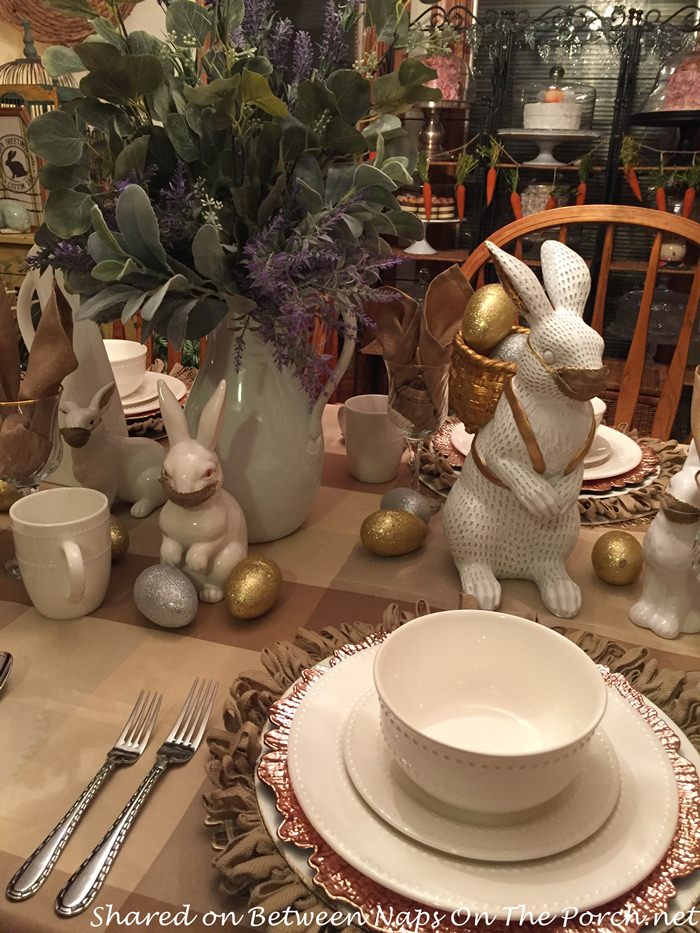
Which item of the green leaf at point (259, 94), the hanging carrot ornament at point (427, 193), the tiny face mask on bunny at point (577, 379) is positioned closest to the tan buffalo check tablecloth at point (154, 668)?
the tiny face mask on bunny at point (577, 379)

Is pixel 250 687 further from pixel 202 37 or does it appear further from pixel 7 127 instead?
pixel 7 127

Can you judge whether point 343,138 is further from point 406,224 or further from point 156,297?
point 156,297

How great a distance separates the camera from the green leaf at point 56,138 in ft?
2.25

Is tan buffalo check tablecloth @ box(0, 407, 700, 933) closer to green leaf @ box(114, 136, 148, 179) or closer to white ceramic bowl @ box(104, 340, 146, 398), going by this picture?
white ceramic bowl @ box(104, 340, 146, 398)

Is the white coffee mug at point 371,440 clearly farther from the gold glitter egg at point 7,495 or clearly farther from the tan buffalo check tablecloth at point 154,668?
the gold glitter egg at point 7,495

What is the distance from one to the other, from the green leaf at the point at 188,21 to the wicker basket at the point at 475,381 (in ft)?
1.26

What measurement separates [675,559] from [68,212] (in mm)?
651

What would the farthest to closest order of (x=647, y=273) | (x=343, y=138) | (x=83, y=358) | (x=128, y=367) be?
1. (x=647, y=273)
2. (x=128, y=367)
3. (x=83, y=358)
4. (x=343, y=138)

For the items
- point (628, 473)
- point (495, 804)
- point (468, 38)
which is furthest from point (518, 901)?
point (468, 38)

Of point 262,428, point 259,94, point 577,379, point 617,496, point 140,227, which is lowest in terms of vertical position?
point 617,496

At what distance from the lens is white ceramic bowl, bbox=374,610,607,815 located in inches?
18.5

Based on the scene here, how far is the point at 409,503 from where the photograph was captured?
87cm

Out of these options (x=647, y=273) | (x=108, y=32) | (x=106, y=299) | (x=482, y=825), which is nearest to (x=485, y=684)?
(x=482, y=825)

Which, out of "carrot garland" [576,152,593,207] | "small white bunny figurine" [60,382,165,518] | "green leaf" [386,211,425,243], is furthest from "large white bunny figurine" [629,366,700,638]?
"carrot garland" [576,152,593,207]
